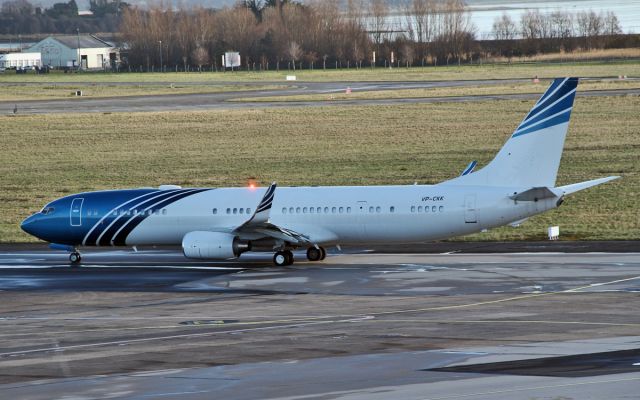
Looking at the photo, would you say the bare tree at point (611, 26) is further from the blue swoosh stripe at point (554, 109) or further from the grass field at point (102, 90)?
the blue swoosh stripe at point (554, 109)

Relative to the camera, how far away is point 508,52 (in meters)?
167

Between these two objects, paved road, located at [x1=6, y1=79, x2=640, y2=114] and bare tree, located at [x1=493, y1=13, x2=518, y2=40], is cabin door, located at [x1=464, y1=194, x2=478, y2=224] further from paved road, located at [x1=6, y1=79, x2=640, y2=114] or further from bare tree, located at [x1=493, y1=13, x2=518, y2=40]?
bare tree, located at [x1=493, y1=13, x2=518, y2=40]

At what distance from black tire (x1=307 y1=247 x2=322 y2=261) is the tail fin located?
7059mm

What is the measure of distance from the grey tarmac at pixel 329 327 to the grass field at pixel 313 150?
10.1 meters

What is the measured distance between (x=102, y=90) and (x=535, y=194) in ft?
320

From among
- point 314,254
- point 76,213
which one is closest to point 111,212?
point 76,213

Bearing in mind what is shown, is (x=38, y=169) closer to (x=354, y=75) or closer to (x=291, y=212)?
(x=291, y=212)

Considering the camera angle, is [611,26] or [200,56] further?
[200,56]

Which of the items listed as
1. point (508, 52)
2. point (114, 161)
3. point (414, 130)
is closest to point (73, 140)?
point (114, 161)

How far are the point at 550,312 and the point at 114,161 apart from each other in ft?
166

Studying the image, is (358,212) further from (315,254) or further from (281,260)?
(281,260)

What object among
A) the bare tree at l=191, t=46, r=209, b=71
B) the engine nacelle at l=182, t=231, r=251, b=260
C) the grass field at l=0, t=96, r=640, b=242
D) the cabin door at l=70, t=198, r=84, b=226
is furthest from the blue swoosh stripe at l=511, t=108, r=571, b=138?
the bare tree at l=191, t=46, r=209, b=71

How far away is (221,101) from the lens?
11169 centimetres

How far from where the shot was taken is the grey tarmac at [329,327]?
2359 centimetres
